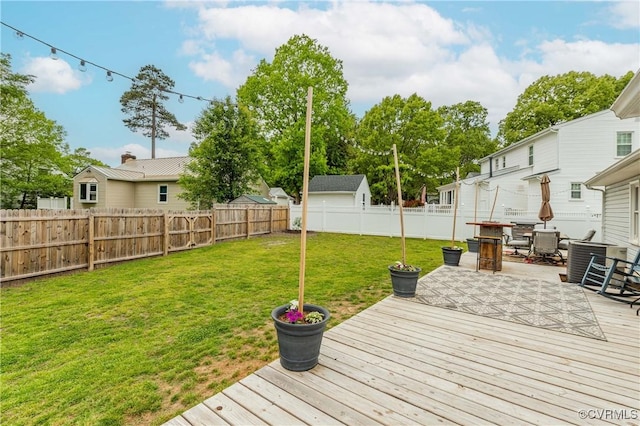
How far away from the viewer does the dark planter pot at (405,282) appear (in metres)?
4.52

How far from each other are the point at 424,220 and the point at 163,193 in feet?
51.9

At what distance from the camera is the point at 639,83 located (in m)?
3.28

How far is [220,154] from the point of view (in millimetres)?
14148

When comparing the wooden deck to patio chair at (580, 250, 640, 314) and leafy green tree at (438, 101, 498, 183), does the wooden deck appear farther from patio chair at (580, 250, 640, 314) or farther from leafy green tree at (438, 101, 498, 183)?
leafy green tree at (438, 101, 498, 183)

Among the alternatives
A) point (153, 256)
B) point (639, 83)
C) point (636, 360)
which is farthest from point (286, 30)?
point (636, 360)

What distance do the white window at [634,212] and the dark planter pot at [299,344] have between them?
7292 millimetres

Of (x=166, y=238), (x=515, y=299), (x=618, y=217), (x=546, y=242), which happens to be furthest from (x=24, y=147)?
(x=618, y=217)

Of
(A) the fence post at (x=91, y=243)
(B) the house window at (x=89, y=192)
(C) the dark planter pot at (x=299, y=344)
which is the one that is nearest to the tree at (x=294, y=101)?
(B) the house window at (x=89, y=192)

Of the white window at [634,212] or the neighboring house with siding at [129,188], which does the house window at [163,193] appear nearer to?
the neighboring house with siding at [129,188]

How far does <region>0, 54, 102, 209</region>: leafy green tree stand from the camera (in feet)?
47.0

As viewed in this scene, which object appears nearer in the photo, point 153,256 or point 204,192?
point 153,256

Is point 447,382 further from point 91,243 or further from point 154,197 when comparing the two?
point 154,197

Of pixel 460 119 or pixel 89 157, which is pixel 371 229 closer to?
pixel 460 119

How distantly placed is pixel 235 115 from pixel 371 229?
Result: 29.5 ft
